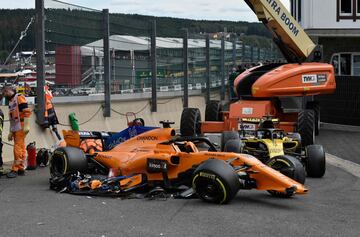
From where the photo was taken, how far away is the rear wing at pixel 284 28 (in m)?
15.7

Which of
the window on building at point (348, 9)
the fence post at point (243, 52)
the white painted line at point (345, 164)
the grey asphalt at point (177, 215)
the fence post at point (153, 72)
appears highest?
the window on building at point (348, 9)

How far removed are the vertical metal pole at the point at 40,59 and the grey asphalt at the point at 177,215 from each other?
12.1 ft

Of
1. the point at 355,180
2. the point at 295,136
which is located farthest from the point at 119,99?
the point at 355,180

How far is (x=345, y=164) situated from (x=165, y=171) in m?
Answer: 5.09

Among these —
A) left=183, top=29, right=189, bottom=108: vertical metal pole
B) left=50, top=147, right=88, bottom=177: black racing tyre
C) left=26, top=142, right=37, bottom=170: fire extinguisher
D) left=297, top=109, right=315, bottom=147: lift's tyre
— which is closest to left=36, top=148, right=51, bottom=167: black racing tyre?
left=26, top=142, right=37, bottom=170: fire extinguisher

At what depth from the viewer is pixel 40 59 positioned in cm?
1321

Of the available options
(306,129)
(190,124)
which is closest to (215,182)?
(306,129)

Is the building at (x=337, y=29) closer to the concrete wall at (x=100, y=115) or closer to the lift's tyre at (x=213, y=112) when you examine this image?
the concrete wall at (x=100, y=115)

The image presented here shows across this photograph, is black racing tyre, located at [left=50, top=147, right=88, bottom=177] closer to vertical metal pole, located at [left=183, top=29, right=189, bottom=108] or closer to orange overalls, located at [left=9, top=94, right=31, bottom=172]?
orange overalls, located at [left=9, top=94, right=31, bottom=172]

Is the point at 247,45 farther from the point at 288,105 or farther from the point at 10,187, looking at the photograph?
the point at 10,187

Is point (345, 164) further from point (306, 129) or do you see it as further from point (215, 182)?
point (215, 182)

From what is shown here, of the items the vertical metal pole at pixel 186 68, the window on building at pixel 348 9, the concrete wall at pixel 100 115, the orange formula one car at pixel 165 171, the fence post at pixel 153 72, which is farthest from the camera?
the window on building at pixel 348 9

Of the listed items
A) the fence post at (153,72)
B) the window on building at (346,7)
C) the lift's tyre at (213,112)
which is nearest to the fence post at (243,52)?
the window on building at (346,7)

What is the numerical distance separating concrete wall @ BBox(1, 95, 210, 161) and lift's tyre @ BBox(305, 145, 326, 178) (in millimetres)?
5499
